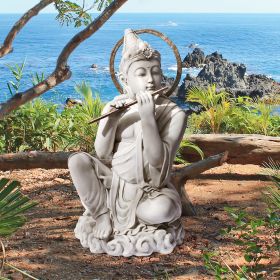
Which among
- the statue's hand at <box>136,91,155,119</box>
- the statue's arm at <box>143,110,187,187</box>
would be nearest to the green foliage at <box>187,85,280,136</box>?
the statue's arm at <box>143,110,187,187</box>

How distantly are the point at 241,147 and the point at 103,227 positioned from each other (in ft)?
7.59

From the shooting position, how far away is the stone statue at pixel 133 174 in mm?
3615

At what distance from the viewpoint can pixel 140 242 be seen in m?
3.65

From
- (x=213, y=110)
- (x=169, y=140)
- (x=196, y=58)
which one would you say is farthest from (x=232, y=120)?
(x=196, y=58)

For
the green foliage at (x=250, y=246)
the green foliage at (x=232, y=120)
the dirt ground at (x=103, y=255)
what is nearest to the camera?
the green foliage at (x=250, y=246)

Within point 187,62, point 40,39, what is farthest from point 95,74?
point 40,39

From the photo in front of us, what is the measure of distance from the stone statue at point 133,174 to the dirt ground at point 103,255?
0.38 ft

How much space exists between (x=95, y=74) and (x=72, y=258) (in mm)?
26149

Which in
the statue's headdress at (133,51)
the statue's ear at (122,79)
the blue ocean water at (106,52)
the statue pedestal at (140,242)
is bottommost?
the blue ocean water at (106,52)

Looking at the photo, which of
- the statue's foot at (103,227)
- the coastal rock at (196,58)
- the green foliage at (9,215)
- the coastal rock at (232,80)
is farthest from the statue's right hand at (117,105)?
the coastal rock at (196,58)

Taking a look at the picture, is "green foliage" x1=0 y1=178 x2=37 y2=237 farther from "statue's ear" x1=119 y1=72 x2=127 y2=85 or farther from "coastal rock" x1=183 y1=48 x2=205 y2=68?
"coastal rock" x1=183 y1=48 x2=205 y2=68

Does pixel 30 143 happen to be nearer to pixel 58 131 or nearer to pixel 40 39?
pixel 58 131

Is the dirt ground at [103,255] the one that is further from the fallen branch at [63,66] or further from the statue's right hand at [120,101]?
the statue's right hand at [120,101]

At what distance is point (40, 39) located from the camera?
151ft
